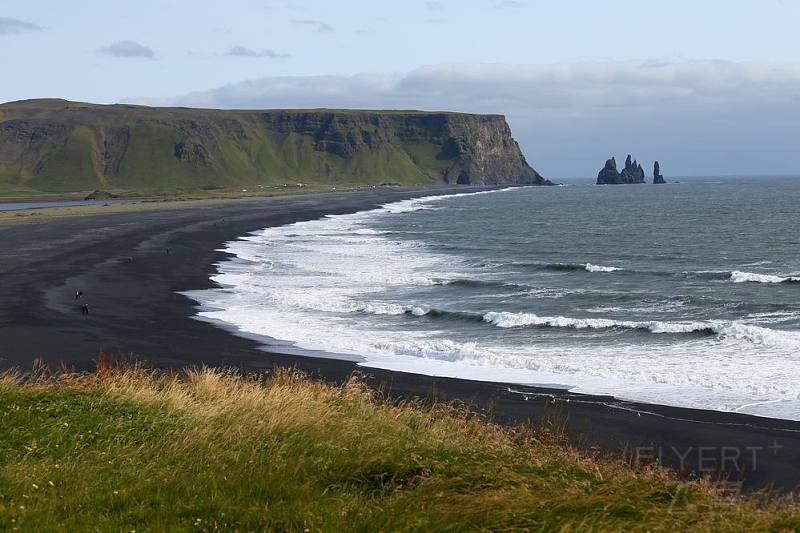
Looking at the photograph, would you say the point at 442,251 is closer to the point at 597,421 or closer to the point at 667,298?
the point at 667,298

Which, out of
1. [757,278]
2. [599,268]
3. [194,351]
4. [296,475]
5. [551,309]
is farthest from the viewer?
[599,268]

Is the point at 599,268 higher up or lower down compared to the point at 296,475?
lower down

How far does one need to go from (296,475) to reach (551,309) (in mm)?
23654

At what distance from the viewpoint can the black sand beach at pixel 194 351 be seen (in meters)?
13.5

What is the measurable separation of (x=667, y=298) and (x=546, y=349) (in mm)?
11046

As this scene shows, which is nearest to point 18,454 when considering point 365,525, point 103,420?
point 103,420

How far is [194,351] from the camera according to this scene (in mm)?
22500

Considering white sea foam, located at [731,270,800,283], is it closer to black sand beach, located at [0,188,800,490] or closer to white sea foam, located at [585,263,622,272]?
white sea foam, located at [585,263,622,272]

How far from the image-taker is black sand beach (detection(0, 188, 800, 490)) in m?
13.5

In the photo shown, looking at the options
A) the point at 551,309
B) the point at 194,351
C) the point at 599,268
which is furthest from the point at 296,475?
the point at 599,268

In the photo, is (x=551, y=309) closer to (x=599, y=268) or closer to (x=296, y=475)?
(x=599, y=268)

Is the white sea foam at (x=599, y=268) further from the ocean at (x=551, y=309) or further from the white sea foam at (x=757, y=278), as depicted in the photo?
the white sea foam at (x=757, y=278)

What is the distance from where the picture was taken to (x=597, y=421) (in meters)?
15.2

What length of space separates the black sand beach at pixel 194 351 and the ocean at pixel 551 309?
4.17ft
